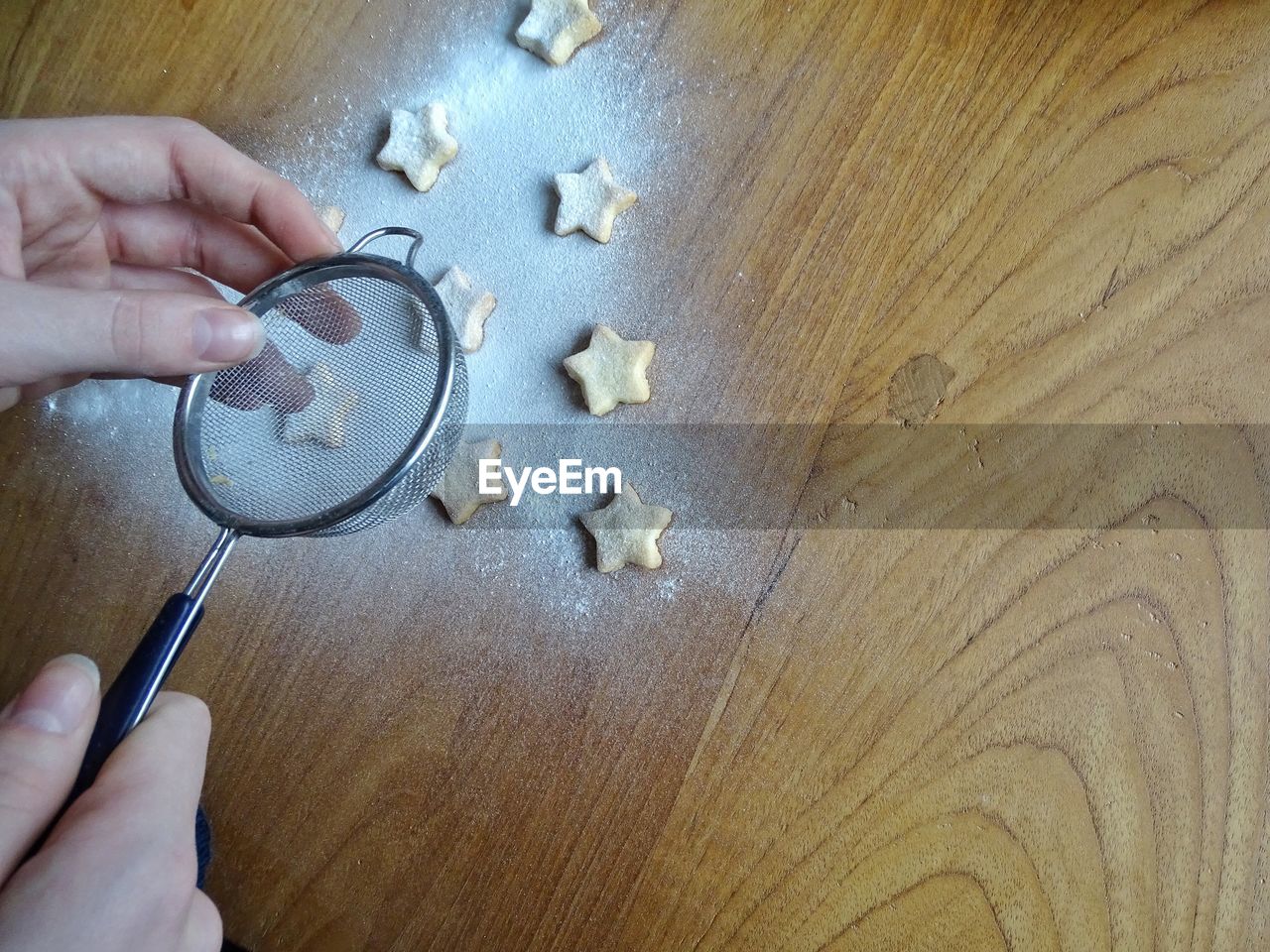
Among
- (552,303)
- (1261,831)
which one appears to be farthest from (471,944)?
(1261,831)

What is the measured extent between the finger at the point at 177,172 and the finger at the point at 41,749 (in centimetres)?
36

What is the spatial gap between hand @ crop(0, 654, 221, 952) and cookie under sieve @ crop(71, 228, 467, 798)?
160mm

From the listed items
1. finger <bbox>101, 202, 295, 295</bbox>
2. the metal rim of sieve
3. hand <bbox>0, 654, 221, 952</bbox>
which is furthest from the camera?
finger <bbox>101, 202, 295, 295</bbox>

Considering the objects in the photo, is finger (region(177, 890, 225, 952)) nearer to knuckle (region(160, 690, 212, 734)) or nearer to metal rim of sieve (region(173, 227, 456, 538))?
knuckle (region(160, 690, 212, 734))

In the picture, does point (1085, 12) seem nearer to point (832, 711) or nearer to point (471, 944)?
point (832, 711)

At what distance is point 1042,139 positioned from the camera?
77 cm

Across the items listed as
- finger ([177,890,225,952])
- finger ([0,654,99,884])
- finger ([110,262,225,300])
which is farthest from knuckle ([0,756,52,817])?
finger ([110,262,225,300])

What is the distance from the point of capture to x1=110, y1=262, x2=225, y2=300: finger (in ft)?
2.47

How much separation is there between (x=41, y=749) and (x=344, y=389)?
0.34m

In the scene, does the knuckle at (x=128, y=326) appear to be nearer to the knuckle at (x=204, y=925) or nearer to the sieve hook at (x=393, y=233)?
the sieve hook at (x=393, y=233)

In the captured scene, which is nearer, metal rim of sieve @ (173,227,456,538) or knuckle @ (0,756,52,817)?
knuckle @ (0,756,52,817)

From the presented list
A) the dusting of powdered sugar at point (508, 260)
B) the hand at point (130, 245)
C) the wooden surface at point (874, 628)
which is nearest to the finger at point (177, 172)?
the hand at point (130, 245)

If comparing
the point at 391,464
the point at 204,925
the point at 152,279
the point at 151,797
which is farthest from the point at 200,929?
the point at 152,279

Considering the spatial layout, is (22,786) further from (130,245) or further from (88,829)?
(130,245)
